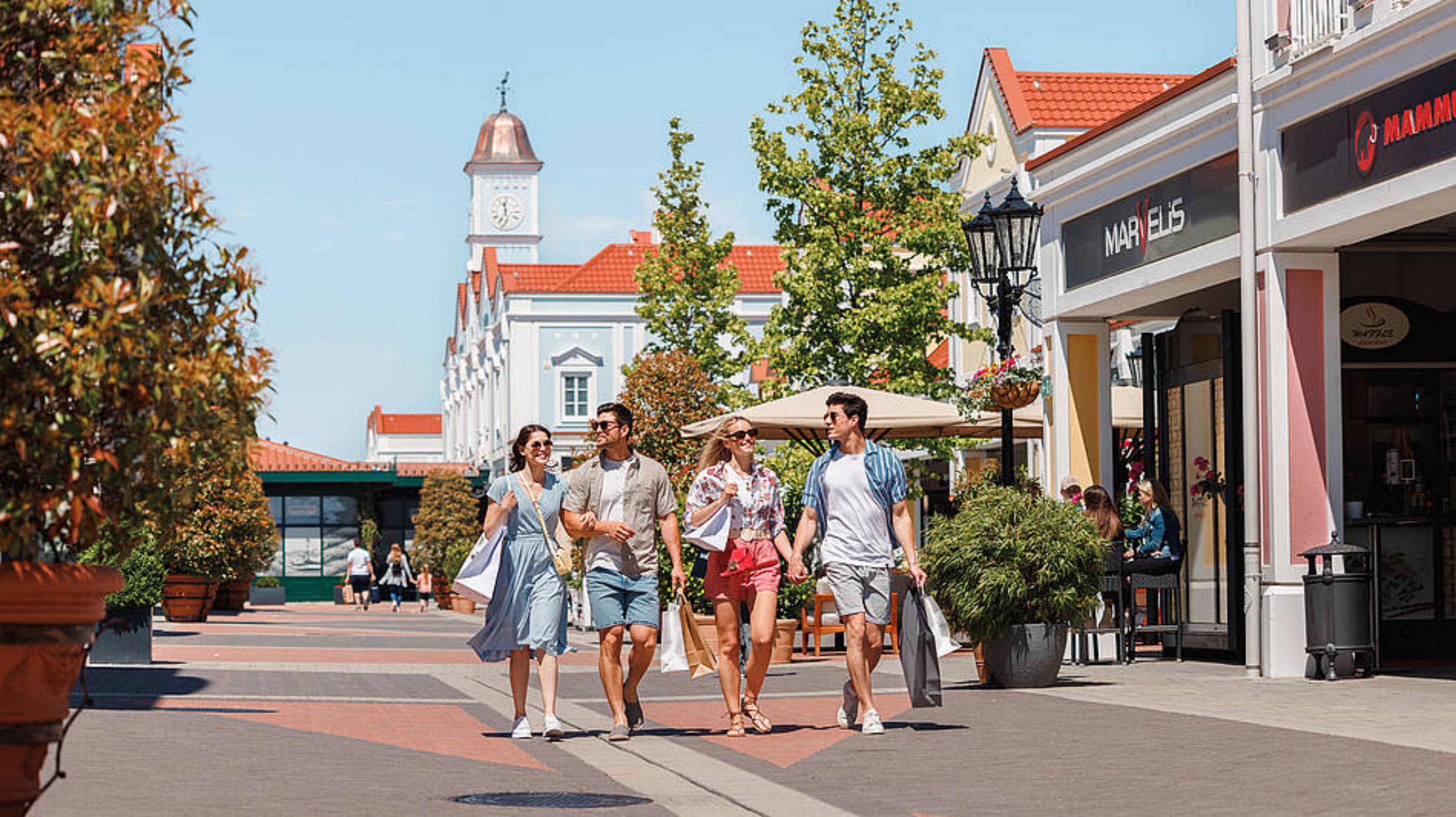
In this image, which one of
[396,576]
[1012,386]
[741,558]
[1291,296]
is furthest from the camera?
[396,576]

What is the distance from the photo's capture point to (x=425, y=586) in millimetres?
57250

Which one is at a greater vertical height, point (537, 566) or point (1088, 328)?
point (1088, 328)

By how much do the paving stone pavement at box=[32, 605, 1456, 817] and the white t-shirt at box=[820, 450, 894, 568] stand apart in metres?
1.03

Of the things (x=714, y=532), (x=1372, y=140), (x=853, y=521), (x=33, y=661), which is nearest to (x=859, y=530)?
(x=853, y=521)

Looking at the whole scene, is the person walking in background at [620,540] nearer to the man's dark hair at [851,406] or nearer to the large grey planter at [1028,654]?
the man's dark hair at [851,406]

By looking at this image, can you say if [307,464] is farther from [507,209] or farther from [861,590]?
[861,590]

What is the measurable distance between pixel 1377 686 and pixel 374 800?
8744 mm

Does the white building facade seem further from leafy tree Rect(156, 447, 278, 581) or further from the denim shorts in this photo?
leafy tree Rect(156, 447, 278, 581)

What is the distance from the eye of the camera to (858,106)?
29.0 metres

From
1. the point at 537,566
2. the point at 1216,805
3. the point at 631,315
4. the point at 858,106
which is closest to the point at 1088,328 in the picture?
the point at 858,106


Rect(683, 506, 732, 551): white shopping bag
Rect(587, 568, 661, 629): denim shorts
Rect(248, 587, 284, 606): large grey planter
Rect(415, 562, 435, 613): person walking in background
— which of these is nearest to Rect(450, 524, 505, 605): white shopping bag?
Rect(587, 568, 661, 629): denim shorts

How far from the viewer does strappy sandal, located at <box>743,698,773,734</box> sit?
1191 centimetres

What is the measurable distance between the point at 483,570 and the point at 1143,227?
9226 millimetres

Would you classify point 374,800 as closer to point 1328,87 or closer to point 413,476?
point 1328,87
